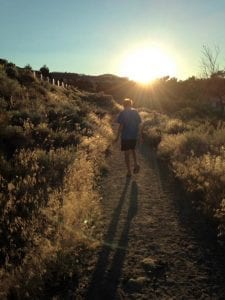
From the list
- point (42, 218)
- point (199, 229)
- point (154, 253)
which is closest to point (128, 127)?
point (199, 229)

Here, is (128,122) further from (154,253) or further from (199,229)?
(154,253)

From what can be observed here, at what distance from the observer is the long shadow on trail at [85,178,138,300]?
5359mm

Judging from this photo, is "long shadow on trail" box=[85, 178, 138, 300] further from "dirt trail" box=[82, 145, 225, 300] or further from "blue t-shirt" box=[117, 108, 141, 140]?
"blue t-shirt" box=[117, 108, 141, 140]

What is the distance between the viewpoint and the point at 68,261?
5.91 meters

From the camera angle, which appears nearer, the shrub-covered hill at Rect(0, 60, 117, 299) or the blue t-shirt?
the shrub-covered hill at Rect(0, 60, 117, 299)

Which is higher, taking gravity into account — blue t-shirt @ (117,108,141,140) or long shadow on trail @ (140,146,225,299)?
blue t-shirt @ (117,108,141,140)

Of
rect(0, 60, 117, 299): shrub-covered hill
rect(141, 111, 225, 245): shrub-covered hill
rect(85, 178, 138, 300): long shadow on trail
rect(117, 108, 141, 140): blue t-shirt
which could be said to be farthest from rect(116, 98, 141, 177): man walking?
rect(85, 178, 138, 300): long shadow on trail

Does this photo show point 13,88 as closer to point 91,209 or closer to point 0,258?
point 91,209

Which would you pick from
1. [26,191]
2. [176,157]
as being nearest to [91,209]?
[26,191]

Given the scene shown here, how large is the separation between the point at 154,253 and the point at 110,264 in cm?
77

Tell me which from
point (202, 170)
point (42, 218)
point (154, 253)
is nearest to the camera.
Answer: point (154, 253)

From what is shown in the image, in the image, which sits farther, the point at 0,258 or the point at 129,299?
the point at 0,258

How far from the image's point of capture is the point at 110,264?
6137 mm

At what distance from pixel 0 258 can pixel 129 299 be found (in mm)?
2120
